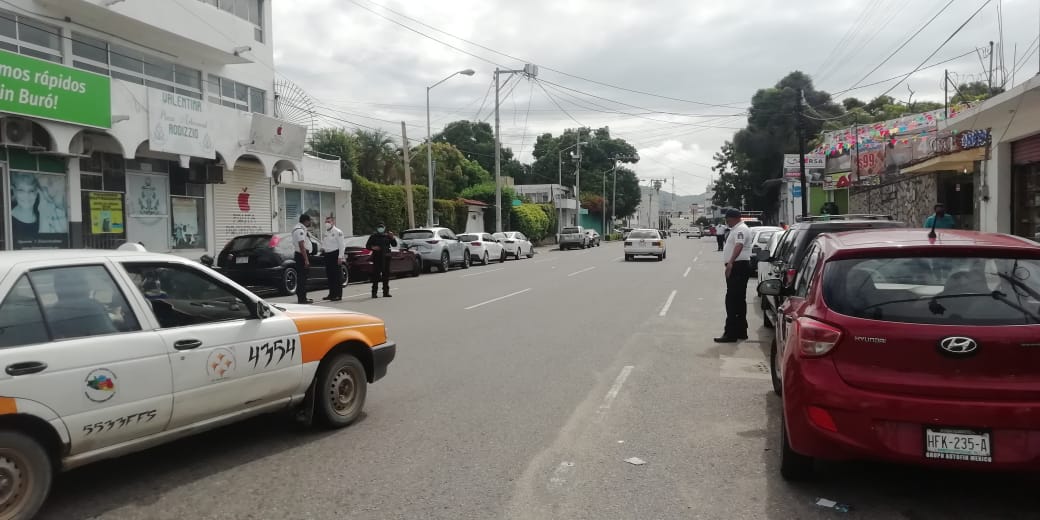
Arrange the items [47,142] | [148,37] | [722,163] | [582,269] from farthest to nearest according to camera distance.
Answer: [722,163] → [582,269] → [148,37] → [47,142]

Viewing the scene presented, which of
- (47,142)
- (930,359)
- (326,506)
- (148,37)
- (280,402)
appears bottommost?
(326,506)

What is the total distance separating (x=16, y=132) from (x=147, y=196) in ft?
14.8

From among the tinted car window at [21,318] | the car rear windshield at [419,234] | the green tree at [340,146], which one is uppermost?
the green tree at [340,146]

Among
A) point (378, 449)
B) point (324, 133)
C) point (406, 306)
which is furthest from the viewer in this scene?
point (324, 133)

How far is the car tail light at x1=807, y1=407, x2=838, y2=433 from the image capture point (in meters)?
3.98

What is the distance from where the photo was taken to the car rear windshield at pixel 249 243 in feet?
54.7

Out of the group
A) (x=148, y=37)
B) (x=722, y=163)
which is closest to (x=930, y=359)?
(x=148, y=37)

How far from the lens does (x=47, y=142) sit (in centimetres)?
1611

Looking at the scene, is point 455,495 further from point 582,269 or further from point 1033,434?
point 582,269

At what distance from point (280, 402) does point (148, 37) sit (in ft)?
57.1

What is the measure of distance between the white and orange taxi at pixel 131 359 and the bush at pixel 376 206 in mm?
26766

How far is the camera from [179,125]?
18.7m

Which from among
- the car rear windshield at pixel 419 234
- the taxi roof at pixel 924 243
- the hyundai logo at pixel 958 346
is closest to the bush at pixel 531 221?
the car rear windshield at pixel 419 234

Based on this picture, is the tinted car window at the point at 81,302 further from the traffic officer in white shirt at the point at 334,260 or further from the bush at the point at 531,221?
the bush at the point at 531,221
